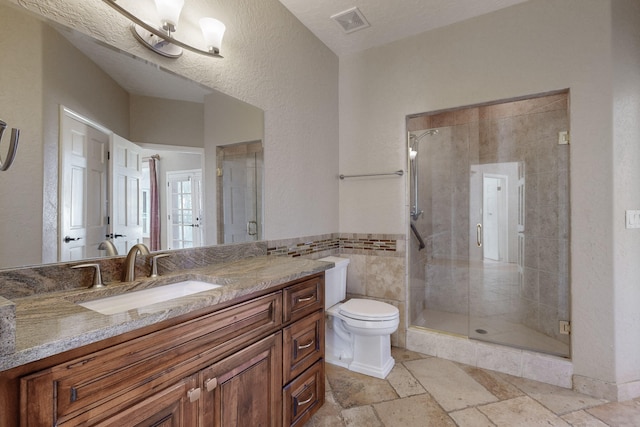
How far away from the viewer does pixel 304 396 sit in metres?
1.54

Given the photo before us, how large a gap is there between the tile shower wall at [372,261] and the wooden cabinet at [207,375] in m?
1.00

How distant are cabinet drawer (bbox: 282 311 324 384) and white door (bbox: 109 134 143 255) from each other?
0.84 m

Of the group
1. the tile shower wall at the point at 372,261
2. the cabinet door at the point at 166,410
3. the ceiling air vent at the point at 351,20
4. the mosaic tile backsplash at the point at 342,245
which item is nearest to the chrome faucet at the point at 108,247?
the cabinet door at the point at 166,410

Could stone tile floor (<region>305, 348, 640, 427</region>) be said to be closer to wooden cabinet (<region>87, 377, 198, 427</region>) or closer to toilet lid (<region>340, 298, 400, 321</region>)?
toilet lid (<region>340, 298, 400, 321</region>)

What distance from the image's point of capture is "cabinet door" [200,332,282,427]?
1.04 m

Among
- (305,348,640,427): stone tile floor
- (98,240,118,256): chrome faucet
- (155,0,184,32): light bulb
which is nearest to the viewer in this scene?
(98,240,118,256): chrome faucet

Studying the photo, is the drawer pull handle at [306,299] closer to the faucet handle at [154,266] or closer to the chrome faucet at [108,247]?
the faucet handle at [154,266]

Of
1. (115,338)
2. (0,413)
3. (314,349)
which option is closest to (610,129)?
(314,349)

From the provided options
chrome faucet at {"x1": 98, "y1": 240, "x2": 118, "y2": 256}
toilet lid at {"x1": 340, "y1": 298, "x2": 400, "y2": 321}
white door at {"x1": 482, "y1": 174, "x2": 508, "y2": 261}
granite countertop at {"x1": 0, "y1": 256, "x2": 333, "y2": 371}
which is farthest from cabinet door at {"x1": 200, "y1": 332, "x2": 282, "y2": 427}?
white door at {"x1": 482, "y1": 174, "x2": 508, "y2": 261}

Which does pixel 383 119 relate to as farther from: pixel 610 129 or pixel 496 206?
pixel 610 129

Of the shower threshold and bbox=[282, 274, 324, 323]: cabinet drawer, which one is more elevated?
bbox=[282, 274, 324, 323]: cabinet drawer

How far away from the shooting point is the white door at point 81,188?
1.12m

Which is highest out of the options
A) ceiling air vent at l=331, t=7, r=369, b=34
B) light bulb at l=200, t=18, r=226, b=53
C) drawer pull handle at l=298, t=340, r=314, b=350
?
ceiling air vent at l=331, t=7, r=369, b=34

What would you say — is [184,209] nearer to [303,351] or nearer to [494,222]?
[303,351]
